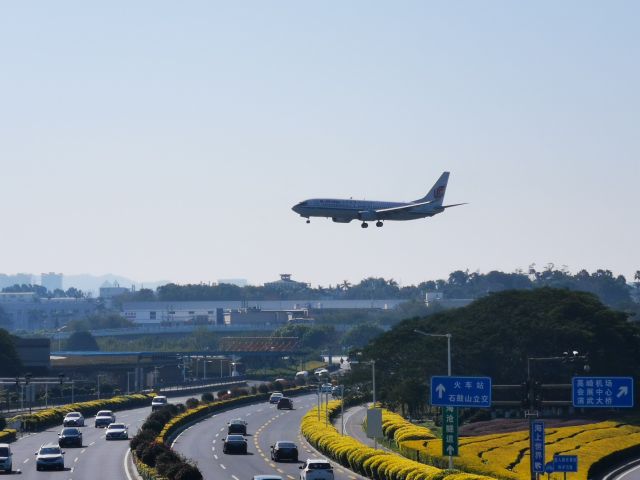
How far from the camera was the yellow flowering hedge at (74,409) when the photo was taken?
12038cm

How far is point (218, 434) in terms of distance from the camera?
11212cm

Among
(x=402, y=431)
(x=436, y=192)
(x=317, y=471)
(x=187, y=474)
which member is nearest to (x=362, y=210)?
(x=436, y=192)

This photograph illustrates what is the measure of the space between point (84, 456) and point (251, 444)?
16961 mm

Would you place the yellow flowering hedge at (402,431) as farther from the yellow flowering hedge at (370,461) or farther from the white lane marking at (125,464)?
the white lane marking at (125,464)

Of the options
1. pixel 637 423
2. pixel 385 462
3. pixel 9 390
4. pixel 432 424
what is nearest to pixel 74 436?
pixel 385 462

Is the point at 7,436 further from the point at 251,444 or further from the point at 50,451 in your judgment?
the point at 50,451

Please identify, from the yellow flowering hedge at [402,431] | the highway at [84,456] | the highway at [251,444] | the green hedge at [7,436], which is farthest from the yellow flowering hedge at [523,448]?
the green hedge at [7,436]

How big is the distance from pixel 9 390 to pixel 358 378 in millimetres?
56206

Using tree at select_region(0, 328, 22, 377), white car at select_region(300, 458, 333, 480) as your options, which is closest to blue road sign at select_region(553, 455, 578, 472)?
white car at select_region(300, 458, 333, 480)

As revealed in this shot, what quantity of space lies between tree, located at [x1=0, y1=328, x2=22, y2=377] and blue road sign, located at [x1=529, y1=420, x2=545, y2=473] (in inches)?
4883

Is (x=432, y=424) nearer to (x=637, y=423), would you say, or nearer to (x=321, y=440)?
(x=637, y=423)

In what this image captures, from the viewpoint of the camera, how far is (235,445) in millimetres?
91875

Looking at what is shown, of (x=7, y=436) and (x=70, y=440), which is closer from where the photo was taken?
(x=70, y=440)

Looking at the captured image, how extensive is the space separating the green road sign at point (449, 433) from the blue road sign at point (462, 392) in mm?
2231
